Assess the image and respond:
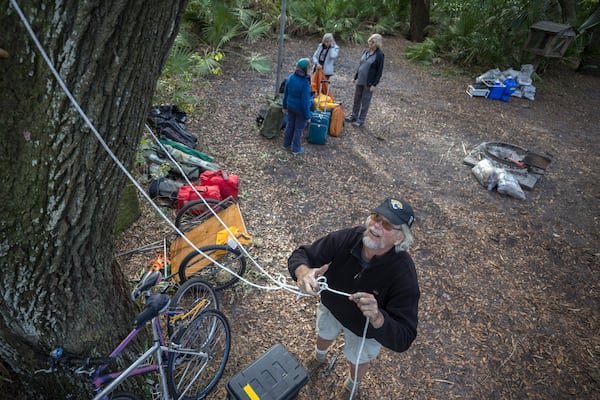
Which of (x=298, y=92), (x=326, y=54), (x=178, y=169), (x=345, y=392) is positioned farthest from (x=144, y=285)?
(x=326, y=54)

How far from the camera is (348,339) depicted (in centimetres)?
293

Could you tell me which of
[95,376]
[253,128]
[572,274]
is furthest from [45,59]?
[572,274]

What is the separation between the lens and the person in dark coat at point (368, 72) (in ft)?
23.7

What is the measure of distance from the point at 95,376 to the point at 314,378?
6.41ft

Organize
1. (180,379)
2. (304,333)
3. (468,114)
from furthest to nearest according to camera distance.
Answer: (468,114) → (304,333) → (180,379)

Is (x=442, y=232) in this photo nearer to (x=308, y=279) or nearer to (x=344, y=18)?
(x=308, y=279)

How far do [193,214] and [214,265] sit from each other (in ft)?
3.19

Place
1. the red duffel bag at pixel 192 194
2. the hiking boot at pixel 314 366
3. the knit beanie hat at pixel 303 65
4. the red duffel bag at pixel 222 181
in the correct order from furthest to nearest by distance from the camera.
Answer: the knit beanie hat at pixel 303 65 → the red duffel bag at pixel 222 181 → the red duffel bag at pixel 192 194 → the hiking boot at pixel 314 366

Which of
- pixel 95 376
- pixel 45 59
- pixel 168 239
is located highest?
pixel 45 59

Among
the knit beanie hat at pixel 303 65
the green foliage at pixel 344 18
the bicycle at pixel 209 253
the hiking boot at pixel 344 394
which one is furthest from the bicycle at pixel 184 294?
the green foliage at pixel 344 18

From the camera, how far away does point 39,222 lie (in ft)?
5.55

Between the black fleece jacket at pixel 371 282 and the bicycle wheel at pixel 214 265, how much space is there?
144cm

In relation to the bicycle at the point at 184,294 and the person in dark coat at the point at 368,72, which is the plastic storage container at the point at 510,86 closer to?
the person in dark coat at the point at 368,72

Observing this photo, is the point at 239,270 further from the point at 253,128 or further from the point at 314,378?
the point at 253,128
